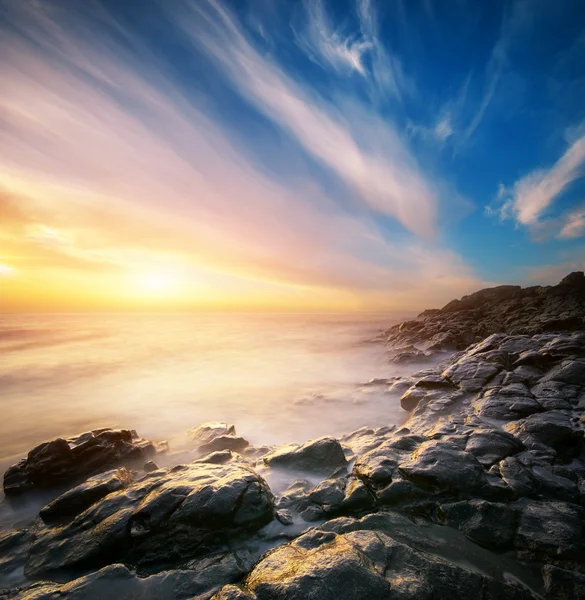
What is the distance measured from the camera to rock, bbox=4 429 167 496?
323 inches

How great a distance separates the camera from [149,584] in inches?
161

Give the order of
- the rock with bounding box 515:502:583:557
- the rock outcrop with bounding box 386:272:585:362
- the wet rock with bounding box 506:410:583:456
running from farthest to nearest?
1. the rock outcrop with bounding box 386:272:585:362
2. the wet rock with bounding box 506:410:583:456
3. the rock with bounding box 515:502:583:557

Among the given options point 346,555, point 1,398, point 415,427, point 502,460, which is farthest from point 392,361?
point 1,398

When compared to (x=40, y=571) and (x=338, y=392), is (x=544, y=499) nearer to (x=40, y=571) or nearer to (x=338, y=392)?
(x=40, y=571)

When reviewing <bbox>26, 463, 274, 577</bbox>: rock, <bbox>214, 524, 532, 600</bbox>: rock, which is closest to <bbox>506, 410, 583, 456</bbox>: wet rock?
<bbox>214, 524, 532, 600</bbox>: rock

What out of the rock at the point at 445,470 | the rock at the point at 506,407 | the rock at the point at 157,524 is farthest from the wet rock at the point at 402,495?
the rock at the point at 506,407

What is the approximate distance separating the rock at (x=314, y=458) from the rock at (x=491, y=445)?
10.7ft

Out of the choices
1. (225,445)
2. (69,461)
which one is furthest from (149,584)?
(225,445)

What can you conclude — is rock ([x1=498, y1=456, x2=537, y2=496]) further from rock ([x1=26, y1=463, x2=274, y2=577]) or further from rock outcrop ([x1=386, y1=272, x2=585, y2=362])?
rock outcrop ([x1=386, y1=272, x2=585, y2=362])

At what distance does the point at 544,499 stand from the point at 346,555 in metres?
4.43

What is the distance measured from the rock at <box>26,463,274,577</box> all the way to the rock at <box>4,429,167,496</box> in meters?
2.93

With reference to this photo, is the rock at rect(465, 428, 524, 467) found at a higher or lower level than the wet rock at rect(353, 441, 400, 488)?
higher

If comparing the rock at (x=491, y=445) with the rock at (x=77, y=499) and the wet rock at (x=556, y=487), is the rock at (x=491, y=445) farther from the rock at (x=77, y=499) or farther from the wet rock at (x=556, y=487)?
the rock at (x=77, y=499)

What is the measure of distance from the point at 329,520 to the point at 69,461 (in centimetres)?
839
